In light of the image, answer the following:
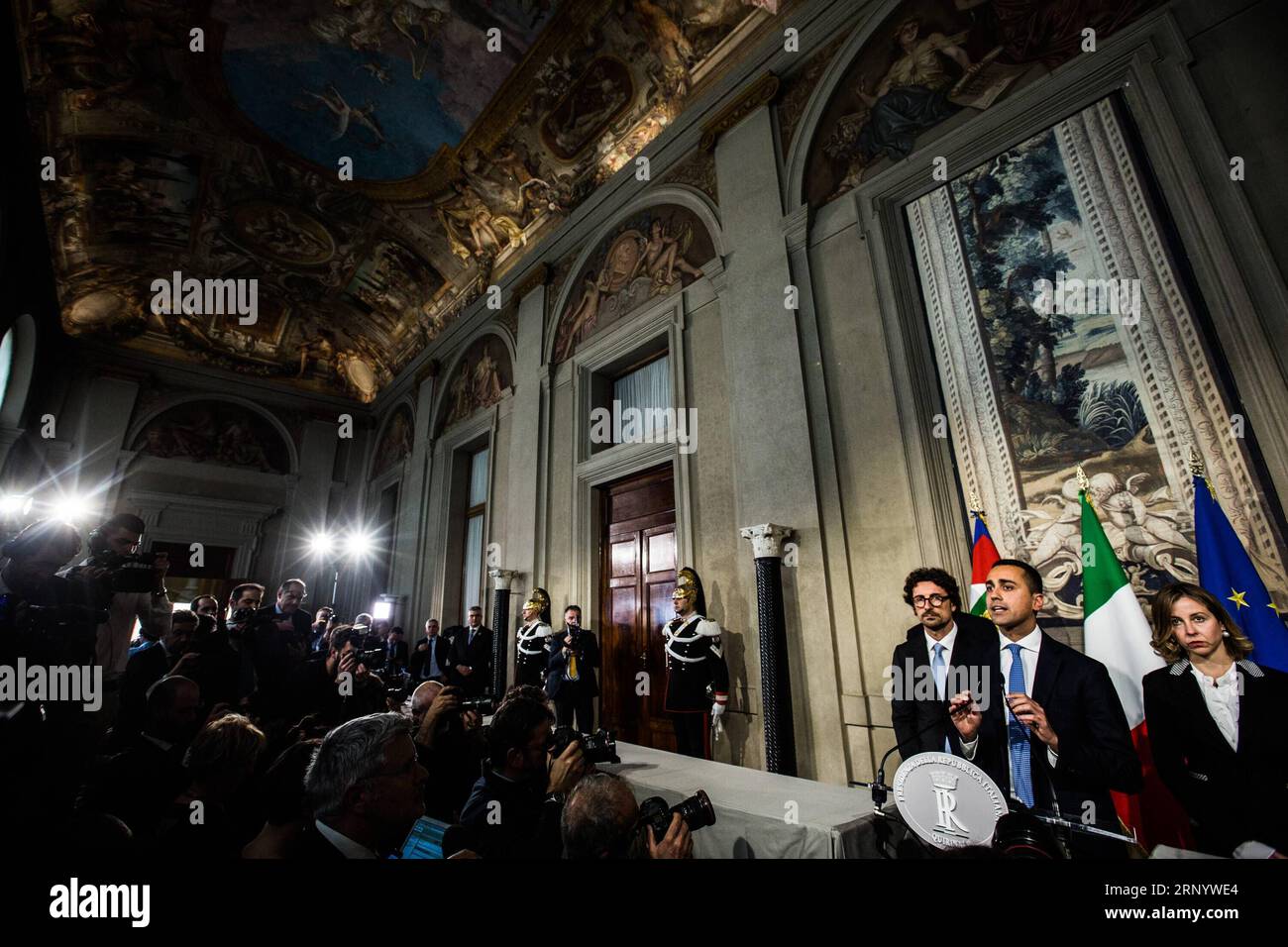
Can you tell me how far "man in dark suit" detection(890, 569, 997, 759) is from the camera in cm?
248

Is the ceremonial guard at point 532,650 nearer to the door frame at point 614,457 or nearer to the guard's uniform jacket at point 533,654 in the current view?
the guard's uniform jacket at point 533,654

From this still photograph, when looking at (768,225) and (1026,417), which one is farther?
(768,225)

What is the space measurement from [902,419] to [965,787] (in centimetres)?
340

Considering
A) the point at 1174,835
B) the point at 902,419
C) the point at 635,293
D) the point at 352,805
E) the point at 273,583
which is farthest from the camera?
the point at 273,583

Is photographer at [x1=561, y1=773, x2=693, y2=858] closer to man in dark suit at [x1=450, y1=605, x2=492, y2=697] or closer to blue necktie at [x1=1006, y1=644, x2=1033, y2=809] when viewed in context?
blue necktie at [x1=1006, y1=644, x2=1033, y2=809]

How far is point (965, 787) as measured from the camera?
1.73 m

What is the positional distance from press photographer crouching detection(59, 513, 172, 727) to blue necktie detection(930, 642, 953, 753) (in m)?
3.65

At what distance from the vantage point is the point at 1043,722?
2021mm

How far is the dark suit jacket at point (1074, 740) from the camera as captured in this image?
2.00m

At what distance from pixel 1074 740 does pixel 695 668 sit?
3390mm

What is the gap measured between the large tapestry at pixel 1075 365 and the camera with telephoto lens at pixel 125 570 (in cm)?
518

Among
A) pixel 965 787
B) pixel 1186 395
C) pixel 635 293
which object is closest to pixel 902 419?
pixel 1186 395

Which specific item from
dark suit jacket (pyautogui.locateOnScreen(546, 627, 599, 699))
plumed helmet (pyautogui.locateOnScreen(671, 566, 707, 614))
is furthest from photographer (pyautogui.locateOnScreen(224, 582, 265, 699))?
plumed helmet (pyautogui.locateOnScreen(671, 566, 707, 614))
